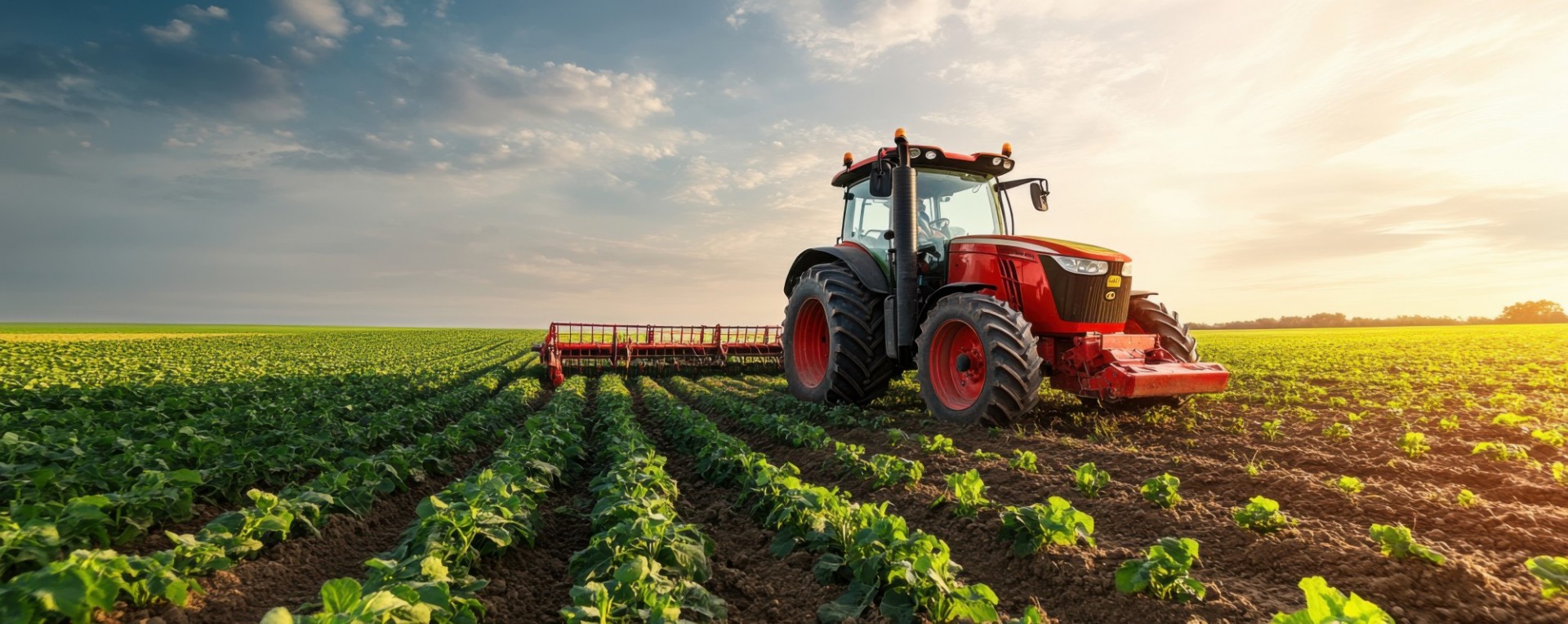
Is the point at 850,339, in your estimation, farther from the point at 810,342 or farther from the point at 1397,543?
the point at 1397,543

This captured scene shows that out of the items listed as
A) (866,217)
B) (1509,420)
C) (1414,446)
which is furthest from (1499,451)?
(866,217)

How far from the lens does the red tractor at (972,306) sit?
629 cm

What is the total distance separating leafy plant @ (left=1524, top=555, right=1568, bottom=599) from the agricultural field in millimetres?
11

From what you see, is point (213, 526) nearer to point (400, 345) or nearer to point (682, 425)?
point (682, 425)

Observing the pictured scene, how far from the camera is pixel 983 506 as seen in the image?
417 centimetres

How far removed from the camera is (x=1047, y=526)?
3365 millimetres

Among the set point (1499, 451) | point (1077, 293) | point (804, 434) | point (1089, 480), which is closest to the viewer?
point (1089, 480)

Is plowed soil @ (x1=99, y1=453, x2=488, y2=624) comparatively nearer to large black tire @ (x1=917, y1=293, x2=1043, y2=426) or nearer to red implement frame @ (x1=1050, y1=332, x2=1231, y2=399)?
large black tire @ (x1=917, y1=293, x2=1043, y2=426)

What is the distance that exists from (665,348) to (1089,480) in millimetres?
12974

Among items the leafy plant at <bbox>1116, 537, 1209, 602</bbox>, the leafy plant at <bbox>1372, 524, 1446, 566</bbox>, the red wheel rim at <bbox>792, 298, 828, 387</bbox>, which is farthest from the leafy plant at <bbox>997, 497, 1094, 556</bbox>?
the red wheel rim at <bbox>792, 298, 828, 387</bbox>

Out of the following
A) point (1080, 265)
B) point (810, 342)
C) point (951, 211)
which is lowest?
point (810, 342)

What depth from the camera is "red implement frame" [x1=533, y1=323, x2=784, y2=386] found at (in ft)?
51.9

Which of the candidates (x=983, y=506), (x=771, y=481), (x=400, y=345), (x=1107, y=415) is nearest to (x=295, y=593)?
(x=771, y=481)

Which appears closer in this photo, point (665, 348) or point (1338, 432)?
point (1338, 432)
